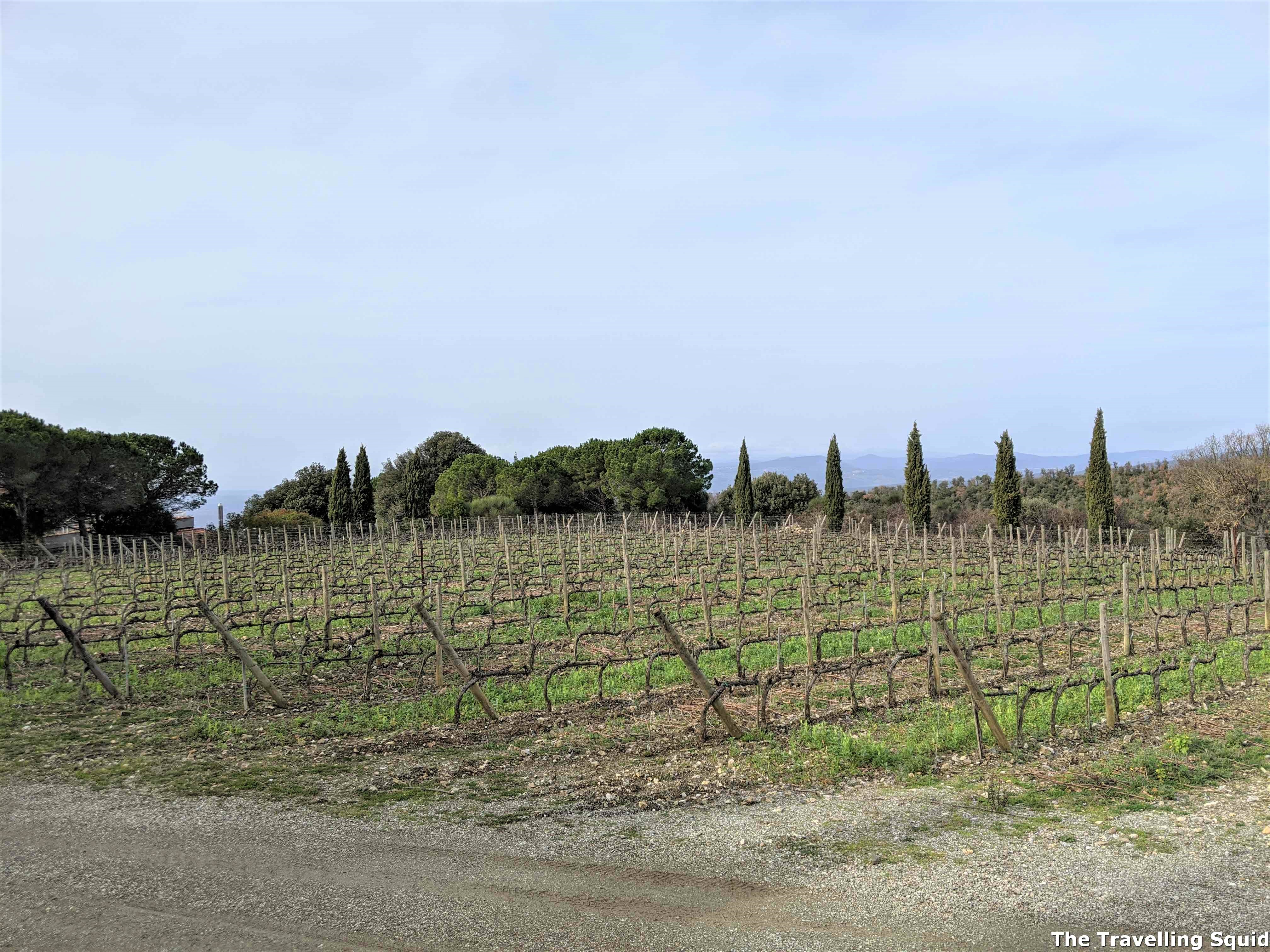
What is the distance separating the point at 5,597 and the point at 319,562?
907 cm

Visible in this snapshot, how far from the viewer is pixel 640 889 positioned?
602 cm

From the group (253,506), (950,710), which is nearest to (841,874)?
(950,710)

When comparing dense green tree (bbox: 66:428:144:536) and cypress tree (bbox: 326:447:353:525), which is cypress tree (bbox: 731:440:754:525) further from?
dense green tree (bbox: 66:428:144:536)

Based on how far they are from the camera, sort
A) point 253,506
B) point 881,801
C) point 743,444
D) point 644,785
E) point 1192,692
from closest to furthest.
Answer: point 881,801 → point 644,785 → point 1192,692 → point 743,444 → point 253,506

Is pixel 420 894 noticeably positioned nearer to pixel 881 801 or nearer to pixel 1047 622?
pixel 881 801

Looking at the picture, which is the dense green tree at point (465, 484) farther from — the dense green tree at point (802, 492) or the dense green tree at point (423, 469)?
the dense green tree at point (802, 492)

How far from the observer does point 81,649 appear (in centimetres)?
1106

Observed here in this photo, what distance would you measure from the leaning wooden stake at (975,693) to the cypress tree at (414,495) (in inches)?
2238

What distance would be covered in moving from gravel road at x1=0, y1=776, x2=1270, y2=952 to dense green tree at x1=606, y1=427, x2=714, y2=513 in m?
48.6

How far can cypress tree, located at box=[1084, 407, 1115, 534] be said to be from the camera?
4131 centimetres

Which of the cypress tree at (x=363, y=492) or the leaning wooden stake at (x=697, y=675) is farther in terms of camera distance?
the cypress tree at (x=363, y=492)

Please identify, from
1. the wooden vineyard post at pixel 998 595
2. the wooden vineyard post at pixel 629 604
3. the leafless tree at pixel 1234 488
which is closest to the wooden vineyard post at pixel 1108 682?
the wooden vineyard post at pixel 998 595

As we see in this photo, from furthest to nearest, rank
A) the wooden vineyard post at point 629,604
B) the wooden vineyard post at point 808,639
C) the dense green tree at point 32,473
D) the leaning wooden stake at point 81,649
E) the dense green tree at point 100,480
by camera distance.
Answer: the dense green tree at point 100,480 < the dense green tree at point 32,473 < the wooden vineyard post at point 629,604 < the wooden vineyard post at point 808,639 < the leaning wooden stake at point 81,649

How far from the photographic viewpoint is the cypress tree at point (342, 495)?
2149 inches
